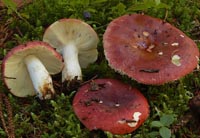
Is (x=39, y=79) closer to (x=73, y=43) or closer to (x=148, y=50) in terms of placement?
(x=73, y=43)

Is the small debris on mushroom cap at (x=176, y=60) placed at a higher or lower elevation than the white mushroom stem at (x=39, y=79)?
higher

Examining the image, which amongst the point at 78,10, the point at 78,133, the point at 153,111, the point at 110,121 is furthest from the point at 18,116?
the point at 78,10

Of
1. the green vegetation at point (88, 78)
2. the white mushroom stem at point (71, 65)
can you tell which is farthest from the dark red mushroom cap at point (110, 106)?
the white mushroom stem at point (71, 65)

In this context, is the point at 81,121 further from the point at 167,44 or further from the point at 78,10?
the point at 78,10

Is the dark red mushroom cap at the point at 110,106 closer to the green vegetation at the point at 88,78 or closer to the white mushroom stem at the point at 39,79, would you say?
the green vegetation at the point at 88,78

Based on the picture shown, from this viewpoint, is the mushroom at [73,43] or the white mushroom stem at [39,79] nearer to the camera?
the white mushroom stem at [39,79]

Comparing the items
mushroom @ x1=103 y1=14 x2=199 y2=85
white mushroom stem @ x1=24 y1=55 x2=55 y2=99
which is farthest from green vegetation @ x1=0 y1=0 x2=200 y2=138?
mushroom @ x1=103 y1=14 x2=199 y2=85

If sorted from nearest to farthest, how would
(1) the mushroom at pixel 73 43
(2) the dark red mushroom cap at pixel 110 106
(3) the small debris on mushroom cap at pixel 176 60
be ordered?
(2) the dark red mushroom cap at pixel 110 106 → (3) the small debris on mushroom cap at pixel 176 60 → (1) the mushroom at pixel 73 43
